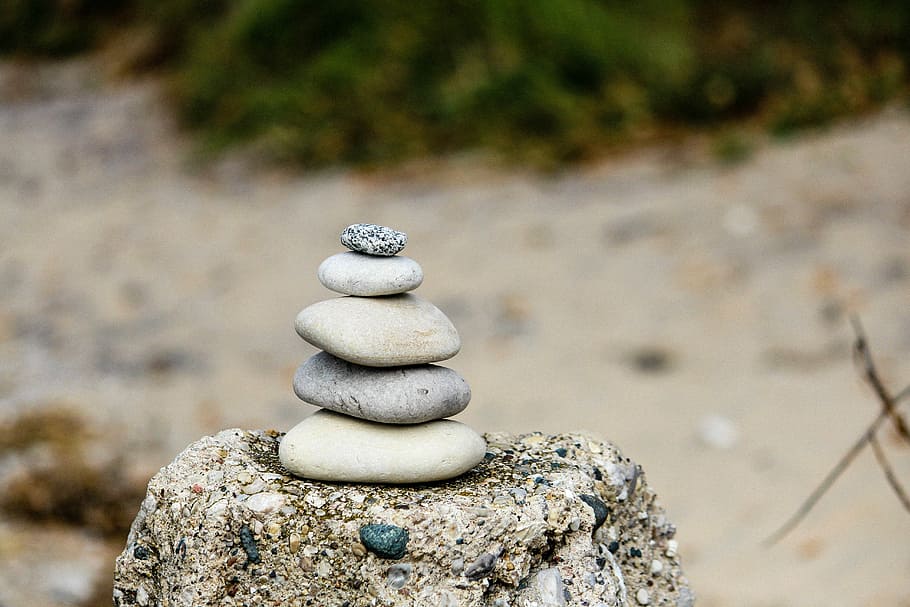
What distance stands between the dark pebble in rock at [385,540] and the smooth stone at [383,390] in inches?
10.8

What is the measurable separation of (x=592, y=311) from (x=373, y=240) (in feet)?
14.2

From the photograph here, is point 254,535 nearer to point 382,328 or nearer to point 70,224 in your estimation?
point 382,328

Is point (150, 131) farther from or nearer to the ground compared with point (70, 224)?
farther from the ground

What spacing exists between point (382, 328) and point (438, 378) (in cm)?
17

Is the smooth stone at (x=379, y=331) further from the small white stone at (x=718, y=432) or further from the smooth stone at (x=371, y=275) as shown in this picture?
the small white stone at (x=718, y=432)

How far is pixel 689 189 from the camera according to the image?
24.6 ft

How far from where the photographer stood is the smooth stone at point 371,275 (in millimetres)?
2184

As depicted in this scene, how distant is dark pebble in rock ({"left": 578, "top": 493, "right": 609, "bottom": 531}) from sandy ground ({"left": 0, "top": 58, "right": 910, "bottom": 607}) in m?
2.21

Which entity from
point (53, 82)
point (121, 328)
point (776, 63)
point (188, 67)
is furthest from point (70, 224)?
point (776, 63)

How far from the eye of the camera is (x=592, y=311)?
6.40 meters

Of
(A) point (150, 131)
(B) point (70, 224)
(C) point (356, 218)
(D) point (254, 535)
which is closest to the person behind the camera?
(D) point (254, 535)

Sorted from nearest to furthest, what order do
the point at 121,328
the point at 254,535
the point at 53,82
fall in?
the point at 254,535 → the point at 121,328 → the point at 53,82

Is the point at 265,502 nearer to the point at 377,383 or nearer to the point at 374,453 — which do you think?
the point at 374,453

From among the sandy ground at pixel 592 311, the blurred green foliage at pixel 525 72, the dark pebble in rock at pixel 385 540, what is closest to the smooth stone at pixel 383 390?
the dark pebble in rock at pixel 385 540
